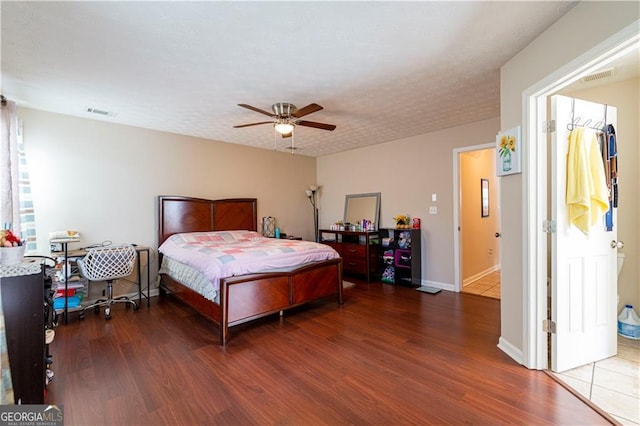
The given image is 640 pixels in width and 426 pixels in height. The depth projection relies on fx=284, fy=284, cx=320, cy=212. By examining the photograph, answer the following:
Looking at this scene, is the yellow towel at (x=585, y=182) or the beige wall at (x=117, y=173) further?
the beige wall at (x=117, y=173)

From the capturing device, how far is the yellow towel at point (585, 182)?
6.59 feet

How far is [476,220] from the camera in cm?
504

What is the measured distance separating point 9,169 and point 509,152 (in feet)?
15.3

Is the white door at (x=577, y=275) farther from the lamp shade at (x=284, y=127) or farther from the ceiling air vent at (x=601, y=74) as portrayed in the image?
the lamp shade at (x=284, y=127)

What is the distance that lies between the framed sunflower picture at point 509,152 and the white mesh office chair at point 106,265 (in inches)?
161

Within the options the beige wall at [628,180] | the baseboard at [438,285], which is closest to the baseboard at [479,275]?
the baseboard at [438,285]

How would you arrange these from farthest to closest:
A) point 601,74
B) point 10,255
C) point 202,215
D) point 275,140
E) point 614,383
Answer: point 275,140 → point 202,215 → point 601,74 → point 614,383 → point 10,255

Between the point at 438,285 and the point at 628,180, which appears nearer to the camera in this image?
the point at 628,180

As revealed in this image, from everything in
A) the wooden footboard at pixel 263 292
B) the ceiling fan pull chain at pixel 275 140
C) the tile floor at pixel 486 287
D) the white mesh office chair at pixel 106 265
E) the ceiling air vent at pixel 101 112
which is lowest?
the tile floor at pixel 486 287

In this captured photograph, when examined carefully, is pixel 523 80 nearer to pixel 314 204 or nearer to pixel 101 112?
pixel 101 112

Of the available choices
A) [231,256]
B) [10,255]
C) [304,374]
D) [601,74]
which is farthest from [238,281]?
[601,74]

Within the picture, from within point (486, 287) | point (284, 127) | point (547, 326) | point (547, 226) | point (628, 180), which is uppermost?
point (284, 127)

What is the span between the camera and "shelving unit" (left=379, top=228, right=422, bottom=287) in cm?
462

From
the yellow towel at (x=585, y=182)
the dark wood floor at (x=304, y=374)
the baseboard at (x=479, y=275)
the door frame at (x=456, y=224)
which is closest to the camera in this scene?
the dark wood floor at (x=304, y=374)
